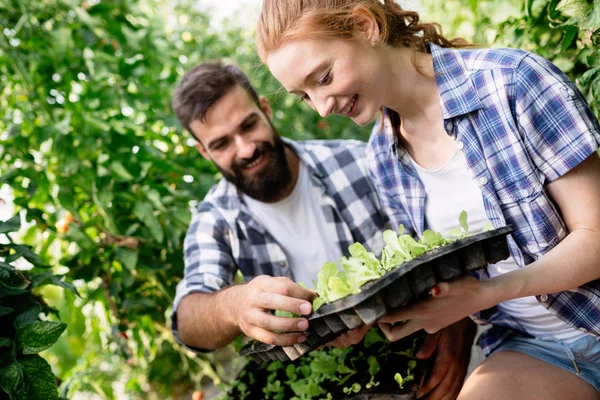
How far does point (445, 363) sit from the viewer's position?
1316 mm

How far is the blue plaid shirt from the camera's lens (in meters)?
1.07

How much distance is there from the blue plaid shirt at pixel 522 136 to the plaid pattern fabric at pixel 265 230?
670 mm

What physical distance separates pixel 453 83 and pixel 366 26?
0.77 feet

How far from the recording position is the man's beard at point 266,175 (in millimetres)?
1782

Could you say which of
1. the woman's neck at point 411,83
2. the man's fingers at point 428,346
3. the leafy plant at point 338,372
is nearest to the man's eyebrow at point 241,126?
the woman's neck at point 411,83

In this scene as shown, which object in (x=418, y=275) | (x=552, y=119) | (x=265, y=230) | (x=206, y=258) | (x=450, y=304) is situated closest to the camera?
(x=418, y=275)

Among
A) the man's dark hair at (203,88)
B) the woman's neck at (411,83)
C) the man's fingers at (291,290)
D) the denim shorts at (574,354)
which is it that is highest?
the woman's neck at (411,83)

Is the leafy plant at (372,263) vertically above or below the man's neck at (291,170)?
above

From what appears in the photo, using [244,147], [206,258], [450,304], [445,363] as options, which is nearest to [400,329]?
[450,304]

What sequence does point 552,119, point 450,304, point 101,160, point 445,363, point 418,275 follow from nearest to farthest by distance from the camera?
1. point 418,275
2. point 450,304
3. point 552,119
4. point 445,363
5. point 101,160

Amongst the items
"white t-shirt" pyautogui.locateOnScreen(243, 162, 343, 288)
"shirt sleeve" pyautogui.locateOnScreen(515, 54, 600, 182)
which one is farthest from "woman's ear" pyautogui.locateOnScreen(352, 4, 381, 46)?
"white t-shirt" pyautogui.locateOnScreen(243, 162, 343, 288)

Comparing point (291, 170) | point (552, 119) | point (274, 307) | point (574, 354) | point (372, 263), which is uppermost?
point (552, 119)

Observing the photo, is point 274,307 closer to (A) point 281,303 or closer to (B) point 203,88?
(A) point 281,303

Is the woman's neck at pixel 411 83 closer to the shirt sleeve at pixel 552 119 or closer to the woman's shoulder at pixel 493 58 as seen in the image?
the woman's shoulder at pixel 493 58
